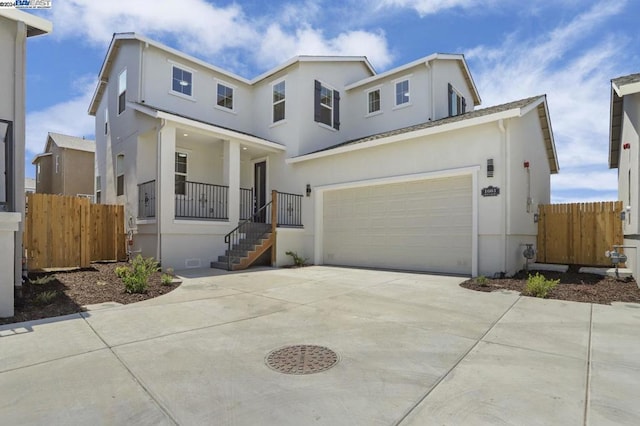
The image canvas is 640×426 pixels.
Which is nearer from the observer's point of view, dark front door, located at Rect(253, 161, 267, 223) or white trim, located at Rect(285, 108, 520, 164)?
white trim, located at Rect(285, 108, 520, 164)

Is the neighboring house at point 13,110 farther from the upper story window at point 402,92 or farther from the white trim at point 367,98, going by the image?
the upper story window at point 402,92

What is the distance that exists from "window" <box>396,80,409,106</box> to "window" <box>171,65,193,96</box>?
26.3ft

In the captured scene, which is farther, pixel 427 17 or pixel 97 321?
pixel 427 17

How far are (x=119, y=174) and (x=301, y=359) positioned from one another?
12.9 metres

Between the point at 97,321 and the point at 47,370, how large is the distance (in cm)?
178

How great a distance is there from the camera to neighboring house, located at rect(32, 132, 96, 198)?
20828 millimetres

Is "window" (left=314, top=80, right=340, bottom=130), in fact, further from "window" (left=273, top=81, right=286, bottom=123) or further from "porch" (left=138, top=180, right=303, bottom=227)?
"porch" (left=138, top=180, right=303, bottom=227)

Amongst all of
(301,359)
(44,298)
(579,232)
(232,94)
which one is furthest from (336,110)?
(301,359)

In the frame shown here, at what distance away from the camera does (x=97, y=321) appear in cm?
488

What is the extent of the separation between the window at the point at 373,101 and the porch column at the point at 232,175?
5.96 m

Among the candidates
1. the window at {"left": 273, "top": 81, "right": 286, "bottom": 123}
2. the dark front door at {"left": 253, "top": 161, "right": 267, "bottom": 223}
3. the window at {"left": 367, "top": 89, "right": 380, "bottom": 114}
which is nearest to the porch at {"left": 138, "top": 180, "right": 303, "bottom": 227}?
the dark front door at {"left": 253, "top": 161, "right": 267, "bottom": 223}

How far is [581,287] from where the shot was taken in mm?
A: 7273

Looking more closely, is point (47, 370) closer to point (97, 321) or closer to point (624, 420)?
point (97, 321)

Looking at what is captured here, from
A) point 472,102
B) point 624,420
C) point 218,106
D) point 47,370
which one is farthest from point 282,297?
point 472,102
